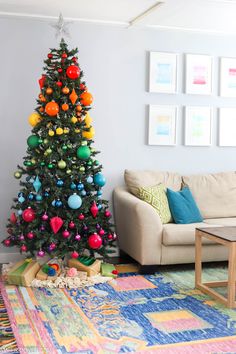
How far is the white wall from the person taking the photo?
512 centimetres

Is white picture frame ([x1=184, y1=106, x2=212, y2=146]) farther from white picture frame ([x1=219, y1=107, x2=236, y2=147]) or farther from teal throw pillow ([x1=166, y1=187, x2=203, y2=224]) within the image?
teal throw pillow ([x1=166, y1=187, x2=203, y2=224])

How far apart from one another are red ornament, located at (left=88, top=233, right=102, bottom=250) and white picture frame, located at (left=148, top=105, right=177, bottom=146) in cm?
149

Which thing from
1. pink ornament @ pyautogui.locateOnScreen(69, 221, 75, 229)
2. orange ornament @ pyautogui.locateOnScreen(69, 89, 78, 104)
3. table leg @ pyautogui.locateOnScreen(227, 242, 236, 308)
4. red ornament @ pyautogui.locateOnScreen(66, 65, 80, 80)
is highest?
red ornament @ pyautogui.locateOnScreen(66, 65, 80, 80)

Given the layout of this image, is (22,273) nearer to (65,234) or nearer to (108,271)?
(65,234)

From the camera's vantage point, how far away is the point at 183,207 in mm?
5039

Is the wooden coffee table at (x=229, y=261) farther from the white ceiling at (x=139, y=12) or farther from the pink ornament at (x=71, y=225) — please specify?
the white ceiling at (x=139, y=12)

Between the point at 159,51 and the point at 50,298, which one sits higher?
the point at 159,51

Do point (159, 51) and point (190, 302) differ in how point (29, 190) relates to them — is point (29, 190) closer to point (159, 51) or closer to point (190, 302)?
point (190, 302)

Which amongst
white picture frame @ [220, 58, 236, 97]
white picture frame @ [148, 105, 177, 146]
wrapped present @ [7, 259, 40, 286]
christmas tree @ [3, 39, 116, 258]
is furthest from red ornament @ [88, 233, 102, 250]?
white picture frame @ [220, 58, 236, 97]

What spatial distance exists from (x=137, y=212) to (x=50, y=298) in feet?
3.78

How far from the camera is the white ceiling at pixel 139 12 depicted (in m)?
4.51

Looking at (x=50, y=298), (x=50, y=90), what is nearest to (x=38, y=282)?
(x=50, y=298)

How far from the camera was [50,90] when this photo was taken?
→ 443cm

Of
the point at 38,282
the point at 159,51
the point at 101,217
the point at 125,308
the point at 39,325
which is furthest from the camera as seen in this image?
the point at 159,51
